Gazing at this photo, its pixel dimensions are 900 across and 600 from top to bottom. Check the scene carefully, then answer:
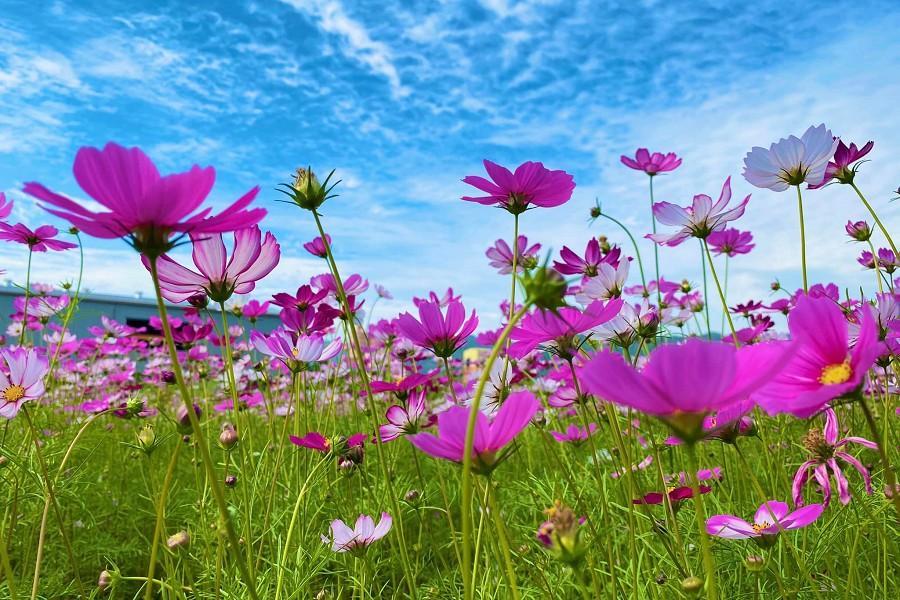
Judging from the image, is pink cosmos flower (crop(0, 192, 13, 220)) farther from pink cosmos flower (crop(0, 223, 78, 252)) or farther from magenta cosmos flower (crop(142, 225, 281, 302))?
magenta cosmos flower (crop(142, 225, 281, 302))

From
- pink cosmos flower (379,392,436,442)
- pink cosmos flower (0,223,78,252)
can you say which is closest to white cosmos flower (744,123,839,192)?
pink cosmos flower (379,392,436,442)

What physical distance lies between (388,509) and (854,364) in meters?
1.10

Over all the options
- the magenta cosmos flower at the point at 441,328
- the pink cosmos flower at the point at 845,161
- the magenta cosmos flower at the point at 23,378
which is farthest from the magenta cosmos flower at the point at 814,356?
the magenta cosmos flower at the point at 23,378

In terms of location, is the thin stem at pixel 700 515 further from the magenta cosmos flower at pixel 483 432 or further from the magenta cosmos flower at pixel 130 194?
the magenta cosmos flower at pixel 130 194

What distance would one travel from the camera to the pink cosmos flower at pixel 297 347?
3.04 feet

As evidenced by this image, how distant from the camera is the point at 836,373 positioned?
0.42m

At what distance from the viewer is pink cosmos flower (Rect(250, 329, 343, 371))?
3.04 ft

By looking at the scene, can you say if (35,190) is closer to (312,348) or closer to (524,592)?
(312,348)

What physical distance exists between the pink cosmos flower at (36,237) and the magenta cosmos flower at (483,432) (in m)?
1.07

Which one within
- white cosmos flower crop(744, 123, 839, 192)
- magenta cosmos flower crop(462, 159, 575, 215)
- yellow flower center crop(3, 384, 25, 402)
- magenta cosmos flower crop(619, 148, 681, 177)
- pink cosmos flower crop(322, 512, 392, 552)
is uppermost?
magenta cosmos flower crop(619, 148, 681, 177)

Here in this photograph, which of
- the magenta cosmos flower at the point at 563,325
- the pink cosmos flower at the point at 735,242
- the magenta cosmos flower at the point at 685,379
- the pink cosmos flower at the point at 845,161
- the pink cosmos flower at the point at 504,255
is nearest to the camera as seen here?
the magenta cosmos flower at the point at 685,379

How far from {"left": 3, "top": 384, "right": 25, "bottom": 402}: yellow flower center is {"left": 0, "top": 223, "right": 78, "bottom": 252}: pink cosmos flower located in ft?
1.07

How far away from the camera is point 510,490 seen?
1.46 m

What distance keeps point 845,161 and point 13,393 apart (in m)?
1.51
